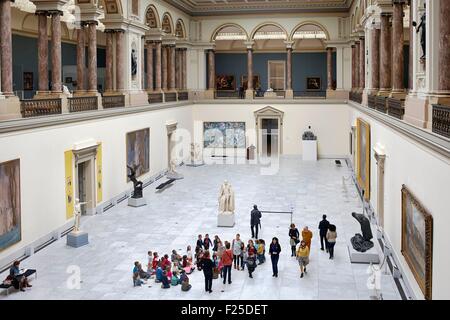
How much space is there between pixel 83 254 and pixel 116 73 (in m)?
11.2

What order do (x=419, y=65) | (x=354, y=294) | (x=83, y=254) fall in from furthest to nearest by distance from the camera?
(x=83, y=254) < (x=419, y=65) < (x=354, y=294)

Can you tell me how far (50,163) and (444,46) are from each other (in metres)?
11.4

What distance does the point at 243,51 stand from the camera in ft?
139

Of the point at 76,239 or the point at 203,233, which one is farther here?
the point at 203,233

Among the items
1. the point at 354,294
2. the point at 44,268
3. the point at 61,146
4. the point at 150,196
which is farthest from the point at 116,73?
the point at 354,294

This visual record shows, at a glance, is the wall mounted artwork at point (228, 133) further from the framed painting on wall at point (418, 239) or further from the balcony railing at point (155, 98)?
the framed painting on wall at point (418, 239)

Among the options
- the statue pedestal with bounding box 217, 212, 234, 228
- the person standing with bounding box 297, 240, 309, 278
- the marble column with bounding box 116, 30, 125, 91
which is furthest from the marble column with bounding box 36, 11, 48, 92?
the person standing with bounding box 297, 240, 309, 278

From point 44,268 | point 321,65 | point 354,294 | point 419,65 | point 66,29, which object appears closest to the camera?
point 354,294

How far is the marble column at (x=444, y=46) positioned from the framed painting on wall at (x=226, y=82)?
105 feet

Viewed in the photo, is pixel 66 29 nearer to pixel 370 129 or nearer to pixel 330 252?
pixel 370 129

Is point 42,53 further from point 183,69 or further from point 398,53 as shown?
point 183,69

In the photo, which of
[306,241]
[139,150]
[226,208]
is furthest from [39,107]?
[306,241]

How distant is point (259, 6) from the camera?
3541 cm

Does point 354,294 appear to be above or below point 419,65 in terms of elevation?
below
